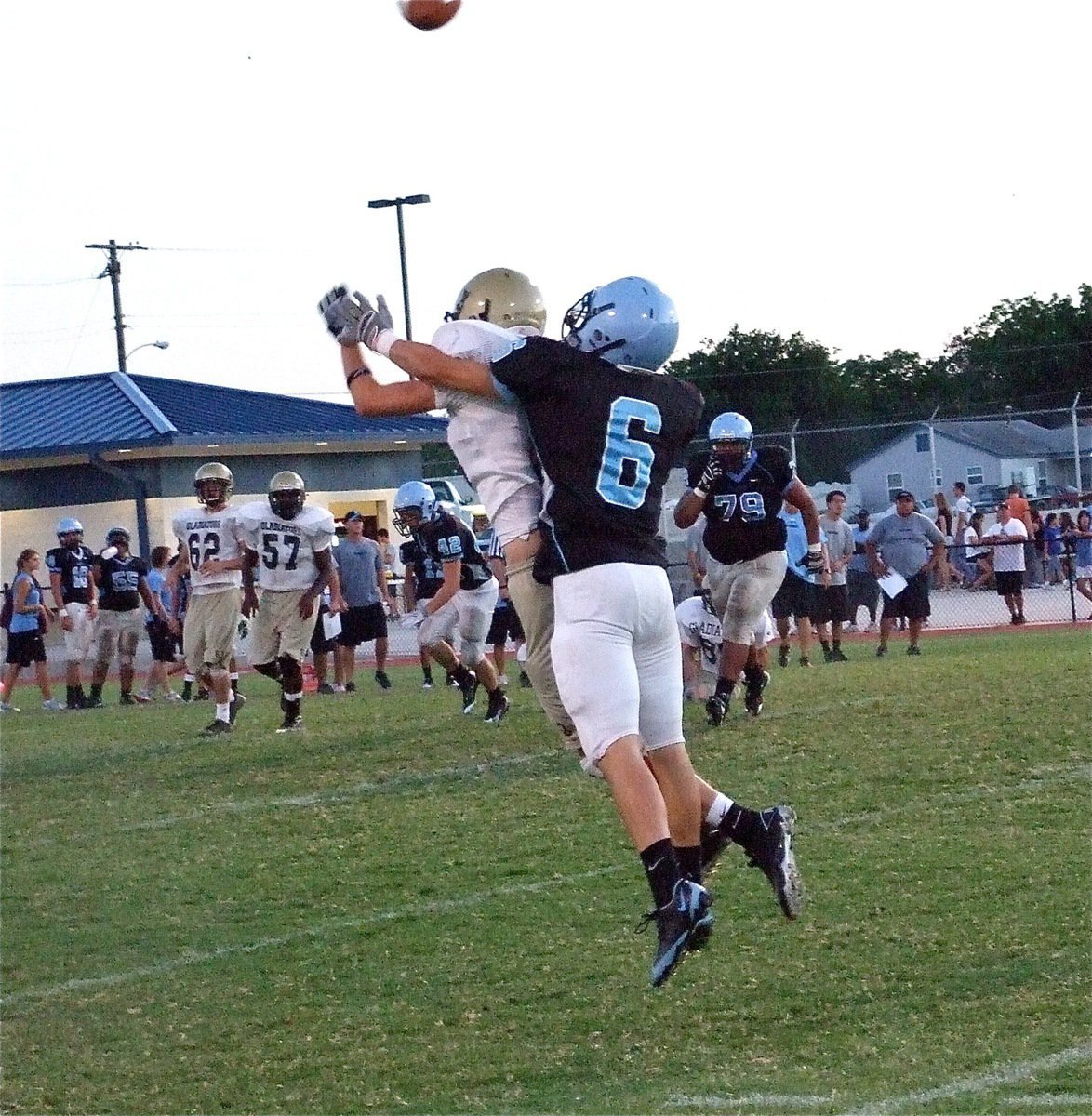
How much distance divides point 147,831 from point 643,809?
4.85 metres

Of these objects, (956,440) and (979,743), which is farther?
(956,440)

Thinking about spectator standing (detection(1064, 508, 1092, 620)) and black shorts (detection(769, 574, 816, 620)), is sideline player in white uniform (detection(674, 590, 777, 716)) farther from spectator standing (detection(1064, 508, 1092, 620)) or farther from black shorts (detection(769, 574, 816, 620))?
spectator standing (detection(1064, 508, 1092, 620))

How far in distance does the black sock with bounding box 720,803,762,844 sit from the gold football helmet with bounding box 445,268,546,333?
152cm

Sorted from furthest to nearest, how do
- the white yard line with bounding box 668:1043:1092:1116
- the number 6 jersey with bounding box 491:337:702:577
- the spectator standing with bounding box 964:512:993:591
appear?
the spectator standing with bounding box 964:512:993:591 < the white yard line with bounding box 668:1043:1092:1116 < the number 6 jersey with bounding box 491:337:702:577

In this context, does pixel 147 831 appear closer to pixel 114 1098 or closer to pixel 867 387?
pixel 114 1098

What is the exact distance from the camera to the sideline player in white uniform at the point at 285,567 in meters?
12.1

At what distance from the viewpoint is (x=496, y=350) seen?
15.7 feet

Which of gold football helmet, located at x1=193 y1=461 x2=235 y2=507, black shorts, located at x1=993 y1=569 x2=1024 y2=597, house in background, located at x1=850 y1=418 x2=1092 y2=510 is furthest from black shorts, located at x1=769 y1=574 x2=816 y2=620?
house in background, located at x1=850 y1=418 x2=1092 y2=510

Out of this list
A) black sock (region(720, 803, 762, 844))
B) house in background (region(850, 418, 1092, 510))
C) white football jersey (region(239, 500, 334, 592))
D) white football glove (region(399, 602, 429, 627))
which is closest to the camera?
black sock (region(720, 803, 762, 844))

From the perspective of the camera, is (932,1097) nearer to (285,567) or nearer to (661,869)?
(661,869)

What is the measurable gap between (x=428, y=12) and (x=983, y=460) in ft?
118

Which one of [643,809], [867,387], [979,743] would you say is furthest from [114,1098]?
[867,387]

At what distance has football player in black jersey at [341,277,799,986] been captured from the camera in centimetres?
459

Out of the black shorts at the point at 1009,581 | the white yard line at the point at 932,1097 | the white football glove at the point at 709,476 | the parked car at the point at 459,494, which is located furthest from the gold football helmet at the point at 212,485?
the black shorts at the point at 1009,581
